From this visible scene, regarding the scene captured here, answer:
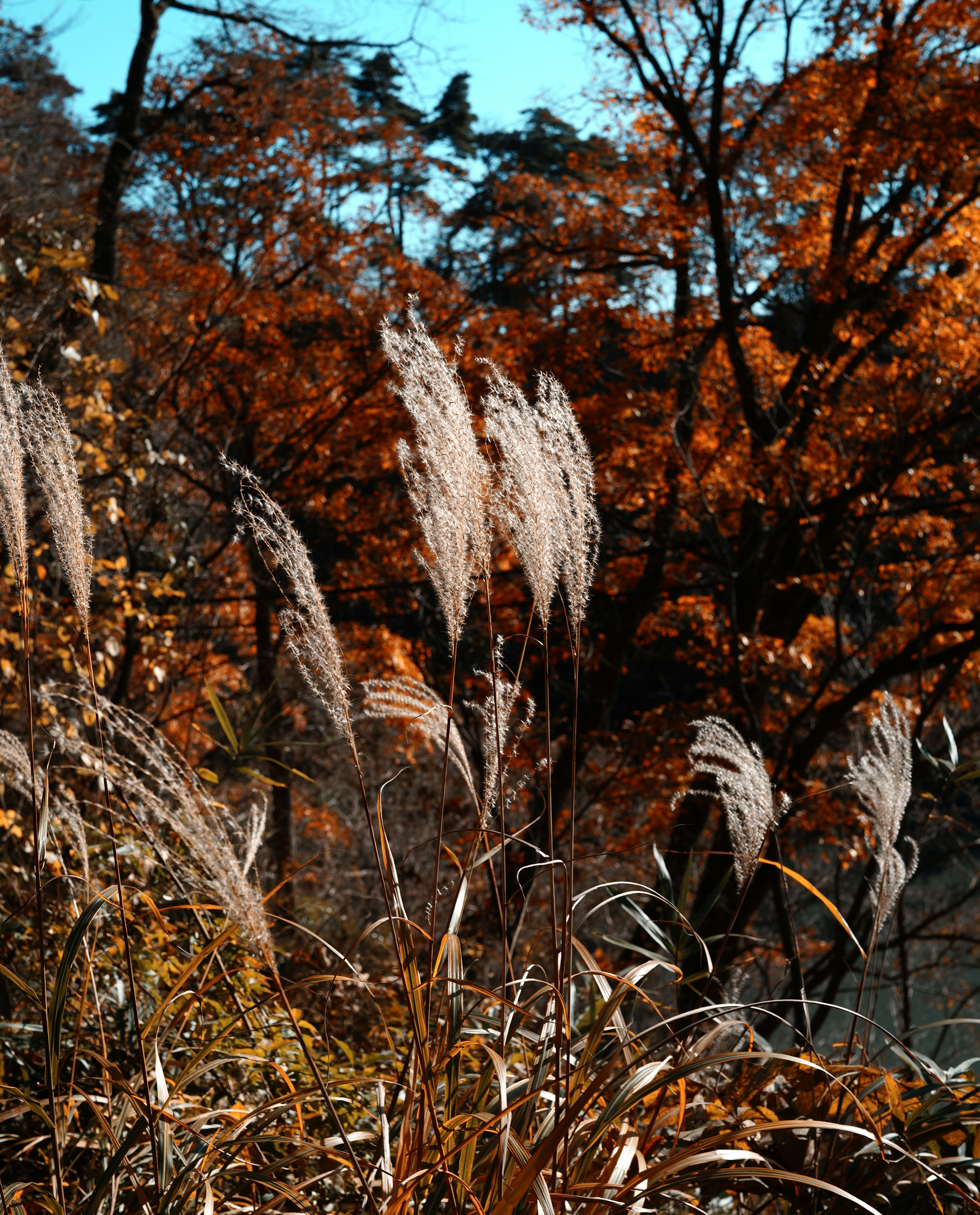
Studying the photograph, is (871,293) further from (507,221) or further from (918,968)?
(918,968)

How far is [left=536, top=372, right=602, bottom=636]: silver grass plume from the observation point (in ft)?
4.35

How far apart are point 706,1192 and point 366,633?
8.41 m

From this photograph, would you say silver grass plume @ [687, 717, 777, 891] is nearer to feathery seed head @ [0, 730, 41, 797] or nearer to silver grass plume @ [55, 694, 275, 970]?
silver grass plume @ [55, 694, 275, 970]

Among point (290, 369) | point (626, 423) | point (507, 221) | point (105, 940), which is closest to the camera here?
point (105, 940)

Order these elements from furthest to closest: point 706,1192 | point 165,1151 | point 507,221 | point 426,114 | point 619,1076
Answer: point 507,221
point 426,114
point 706,1192
point 619,1076
point 165,1151

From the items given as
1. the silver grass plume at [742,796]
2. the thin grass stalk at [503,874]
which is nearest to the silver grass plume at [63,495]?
the thin grass stalk at [503,874]

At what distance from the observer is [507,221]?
8.73 metres

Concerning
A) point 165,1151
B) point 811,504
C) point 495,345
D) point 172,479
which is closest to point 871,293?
point 811,504

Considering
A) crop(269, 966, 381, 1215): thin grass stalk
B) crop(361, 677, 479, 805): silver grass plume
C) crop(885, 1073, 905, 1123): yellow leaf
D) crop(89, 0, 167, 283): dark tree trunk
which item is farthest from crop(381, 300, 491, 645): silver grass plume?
crop(89, 0, 167, 283): dark tree trunk

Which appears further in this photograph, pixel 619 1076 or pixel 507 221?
pixel 507 221

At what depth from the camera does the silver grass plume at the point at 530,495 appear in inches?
49.1

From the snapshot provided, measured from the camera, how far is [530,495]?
1.24 metres

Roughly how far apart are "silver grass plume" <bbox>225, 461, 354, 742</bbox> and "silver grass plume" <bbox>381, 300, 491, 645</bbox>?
155mm

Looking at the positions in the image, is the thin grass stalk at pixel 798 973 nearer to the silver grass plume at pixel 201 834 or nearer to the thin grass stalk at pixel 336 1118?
the thin grass stalk at pixel 336 1118
